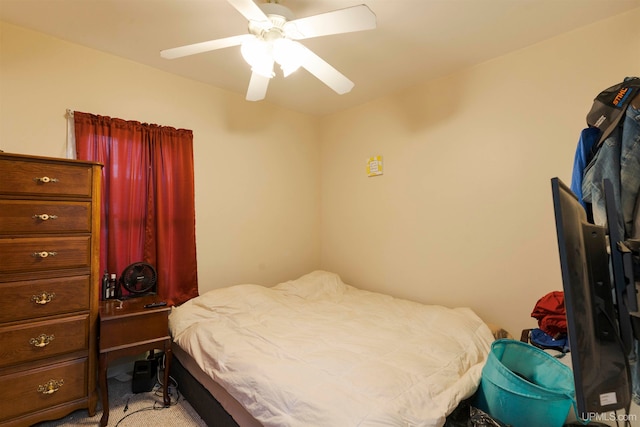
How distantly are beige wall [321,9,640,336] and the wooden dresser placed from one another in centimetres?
231

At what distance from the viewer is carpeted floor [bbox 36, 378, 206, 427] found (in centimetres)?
177

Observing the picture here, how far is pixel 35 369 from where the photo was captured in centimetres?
163

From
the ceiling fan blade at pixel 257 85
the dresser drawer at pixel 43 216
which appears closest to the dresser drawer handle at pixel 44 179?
the dresser drawer at pixel 43 216

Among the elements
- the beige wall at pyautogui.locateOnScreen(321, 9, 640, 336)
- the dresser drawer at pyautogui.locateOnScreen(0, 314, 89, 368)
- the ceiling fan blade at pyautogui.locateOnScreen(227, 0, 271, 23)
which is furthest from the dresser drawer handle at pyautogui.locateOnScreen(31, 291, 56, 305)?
the beige wall at pyautogui.locateOnScreen(321, 9, 640, 336)

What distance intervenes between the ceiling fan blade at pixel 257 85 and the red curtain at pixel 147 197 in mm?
907

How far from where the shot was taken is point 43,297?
165cm

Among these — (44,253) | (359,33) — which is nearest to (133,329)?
(44,253)

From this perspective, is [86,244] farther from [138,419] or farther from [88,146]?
[138,419]

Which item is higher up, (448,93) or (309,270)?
(448,93)

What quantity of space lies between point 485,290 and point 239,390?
191 cm

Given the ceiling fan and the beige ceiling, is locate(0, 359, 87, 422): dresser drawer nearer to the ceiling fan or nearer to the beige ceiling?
the ceiling fan

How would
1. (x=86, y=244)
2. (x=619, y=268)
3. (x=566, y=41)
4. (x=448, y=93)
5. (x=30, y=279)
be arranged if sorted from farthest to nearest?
1. (x=448, y=93)
2. (x=566, y=41)
3. (x=86, y=244)
4. (x=30, y=279)
5. (x=619, y=268)

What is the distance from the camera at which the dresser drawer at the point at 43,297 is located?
157 centimetres

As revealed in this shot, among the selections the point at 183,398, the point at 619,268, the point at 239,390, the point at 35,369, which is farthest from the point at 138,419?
the point at 619,268
